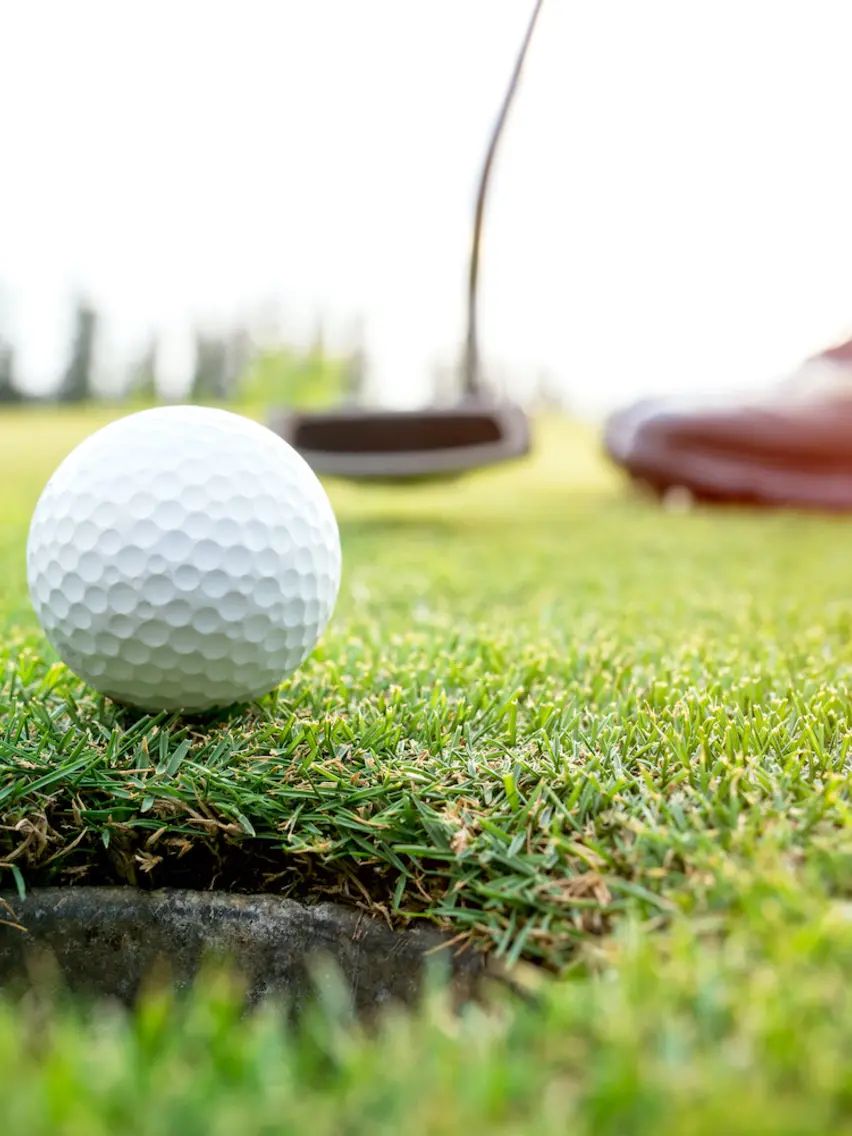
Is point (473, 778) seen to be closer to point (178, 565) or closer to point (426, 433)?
point (178, 565)

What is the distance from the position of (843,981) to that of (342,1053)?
0.44m

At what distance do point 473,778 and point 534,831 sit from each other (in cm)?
13

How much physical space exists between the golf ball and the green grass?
9 centimetres

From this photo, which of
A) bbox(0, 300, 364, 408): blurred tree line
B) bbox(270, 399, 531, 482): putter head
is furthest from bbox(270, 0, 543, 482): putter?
bbox(0, 300, 364, 408): blurred tree line

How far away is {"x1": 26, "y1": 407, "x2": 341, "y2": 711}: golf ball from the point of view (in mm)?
1585

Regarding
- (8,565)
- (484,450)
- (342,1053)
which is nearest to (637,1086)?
(342,1053)

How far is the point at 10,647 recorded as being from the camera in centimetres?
203

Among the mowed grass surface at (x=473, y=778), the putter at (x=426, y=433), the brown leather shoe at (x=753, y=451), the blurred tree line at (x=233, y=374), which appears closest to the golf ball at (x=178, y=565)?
the mowed grass surface at (x=473, y=778)

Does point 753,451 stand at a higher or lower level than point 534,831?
lower

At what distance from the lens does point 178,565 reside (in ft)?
5.21

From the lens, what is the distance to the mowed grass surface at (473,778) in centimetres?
115

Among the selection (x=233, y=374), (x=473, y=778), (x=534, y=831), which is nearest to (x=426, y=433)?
(x=473, y=778)

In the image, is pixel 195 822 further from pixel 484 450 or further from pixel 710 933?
pixel 484 450

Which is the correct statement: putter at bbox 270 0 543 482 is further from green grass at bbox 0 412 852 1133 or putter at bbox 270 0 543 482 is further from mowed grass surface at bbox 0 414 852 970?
mowed grass surface at bbox 0 414 852 970
